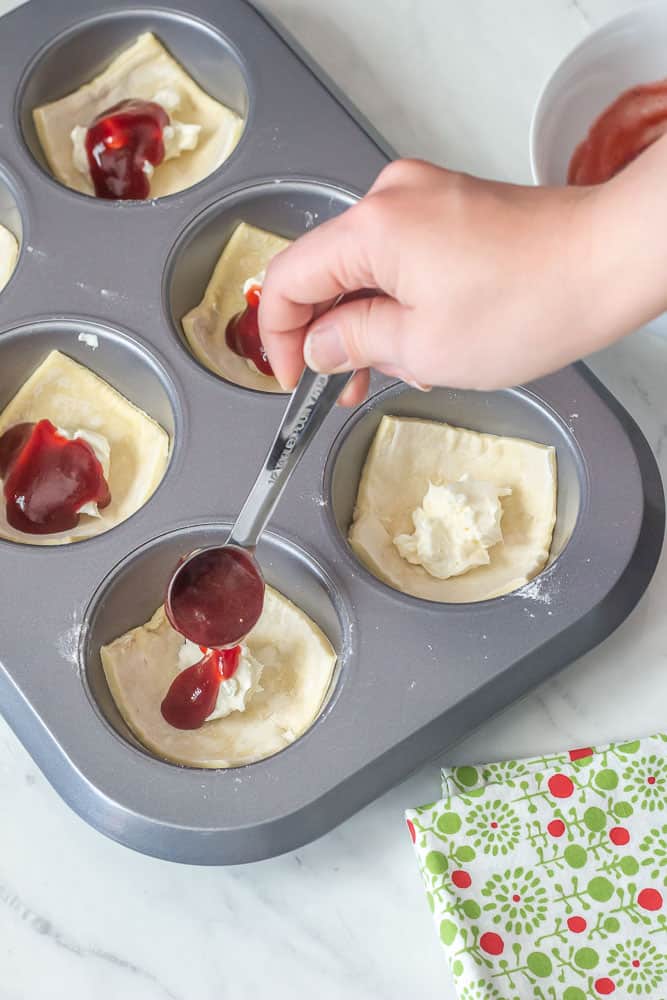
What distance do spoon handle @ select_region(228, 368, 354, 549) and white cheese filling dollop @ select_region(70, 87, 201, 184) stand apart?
2.82 ft

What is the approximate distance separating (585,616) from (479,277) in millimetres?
635

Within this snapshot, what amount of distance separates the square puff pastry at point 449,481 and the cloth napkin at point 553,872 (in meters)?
0.30

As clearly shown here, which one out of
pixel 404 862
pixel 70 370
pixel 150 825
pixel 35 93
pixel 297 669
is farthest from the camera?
pixel 35 93

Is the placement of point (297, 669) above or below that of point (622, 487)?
below

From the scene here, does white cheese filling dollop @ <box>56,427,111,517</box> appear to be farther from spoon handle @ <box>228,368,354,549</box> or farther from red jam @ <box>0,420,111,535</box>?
spoon handle @ <box>228,368,354,549</box>

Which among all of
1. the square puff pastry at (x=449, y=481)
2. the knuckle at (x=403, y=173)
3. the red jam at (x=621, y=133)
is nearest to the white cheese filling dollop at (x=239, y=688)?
the square puff pastry at (x=449, y=481)

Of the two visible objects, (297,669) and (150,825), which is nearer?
(150,825)

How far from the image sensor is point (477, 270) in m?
1.14

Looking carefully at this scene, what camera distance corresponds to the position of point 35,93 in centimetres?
215

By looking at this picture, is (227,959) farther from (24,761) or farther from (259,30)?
(259,30)

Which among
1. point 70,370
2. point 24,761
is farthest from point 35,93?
point 24,761

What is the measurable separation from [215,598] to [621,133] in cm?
110

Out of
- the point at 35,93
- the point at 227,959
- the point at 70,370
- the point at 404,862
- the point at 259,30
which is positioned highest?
the point at 259,30

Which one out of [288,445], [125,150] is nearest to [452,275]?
[288,445]
